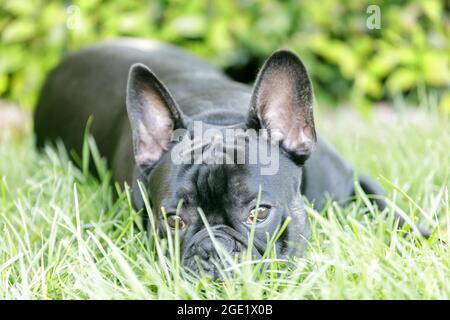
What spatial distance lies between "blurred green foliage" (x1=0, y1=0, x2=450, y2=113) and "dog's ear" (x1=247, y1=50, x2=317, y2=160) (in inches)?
109

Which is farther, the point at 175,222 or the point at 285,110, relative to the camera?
the point at 285,110

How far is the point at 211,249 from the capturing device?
102 inches

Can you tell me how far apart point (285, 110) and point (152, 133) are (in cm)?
60

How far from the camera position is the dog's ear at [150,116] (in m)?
3.05

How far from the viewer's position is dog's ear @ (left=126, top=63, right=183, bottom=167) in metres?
3.05

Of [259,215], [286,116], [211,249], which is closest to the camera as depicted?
[211,249]

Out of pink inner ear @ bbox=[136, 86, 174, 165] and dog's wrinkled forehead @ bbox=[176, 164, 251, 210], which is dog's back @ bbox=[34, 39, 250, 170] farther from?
dog's wrinkled forehead @ bbox=[176, 164, 251, 210]

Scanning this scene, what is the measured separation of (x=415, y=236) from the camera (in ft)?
8.91

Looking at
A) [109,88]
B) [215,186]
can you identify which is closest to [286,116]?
[215,186]

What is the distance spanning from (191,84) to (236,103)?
605 millimetres

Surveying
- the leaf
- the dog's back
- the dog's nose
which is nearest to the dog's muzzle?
the dog's nose

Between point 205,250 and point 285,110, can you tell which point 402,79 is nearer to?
point 285,110

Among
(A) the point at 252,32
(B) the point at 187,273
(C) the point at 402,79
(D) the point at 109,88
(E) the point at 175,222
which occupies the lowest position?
(B) the point at 187,273
